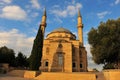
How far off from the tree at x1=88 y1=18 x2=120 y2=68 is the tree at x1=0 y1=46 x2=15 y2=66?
86.5 ft

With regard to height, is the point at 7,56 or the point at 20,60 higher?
the point at 7,56

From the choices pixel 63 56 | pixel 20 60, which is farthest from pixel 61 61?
pixel 20 60

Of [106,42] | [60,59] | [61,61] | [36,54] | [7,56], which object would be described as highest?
[106,42]

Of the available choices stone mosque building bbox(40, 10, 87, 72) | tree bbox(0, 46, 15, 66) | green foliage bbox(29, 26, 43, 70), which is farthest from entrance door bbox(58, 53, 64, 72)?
tree bbox(0, 46, 15, 66)

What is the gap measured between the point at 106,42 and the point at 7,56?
97.6 ft

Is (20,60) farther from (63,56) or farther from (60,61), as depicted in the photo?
(63,56)

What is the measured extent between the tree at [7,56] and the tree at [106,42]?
86.5ft

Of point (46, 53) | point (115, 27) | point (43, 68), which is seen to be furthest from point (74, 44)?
point (115, 27)

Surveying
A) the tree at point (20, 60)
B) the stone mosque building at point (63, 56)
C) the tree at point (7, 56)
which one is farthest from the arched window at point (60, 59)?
the tree at point (20, 60)

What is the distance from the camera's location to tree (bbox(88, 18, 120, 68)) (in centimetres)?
2363

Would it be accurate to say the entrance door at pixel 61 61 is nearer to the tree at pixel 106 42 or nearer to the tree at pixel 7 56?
the tree at pixel 106 42

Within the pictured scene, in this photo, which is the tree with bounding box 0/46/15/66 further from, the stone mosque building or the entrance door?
the entrance door

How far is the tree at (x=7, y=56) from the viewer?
41.8 m

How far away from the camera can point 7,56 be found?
42844 mm
